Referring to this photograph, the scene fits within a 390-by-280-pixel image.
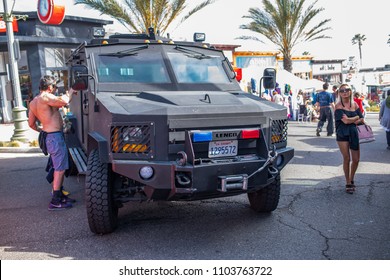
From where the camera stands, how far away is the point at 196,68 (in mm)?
5719

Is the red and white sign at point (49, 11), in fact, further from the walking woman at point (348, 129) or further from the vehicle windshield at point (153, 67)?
the walking woman at point (348, 129)

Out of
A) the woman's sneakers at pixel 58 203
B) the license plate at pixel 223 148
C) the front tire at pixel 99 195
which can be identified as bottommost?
the woman's sneakers at pixel 58 203

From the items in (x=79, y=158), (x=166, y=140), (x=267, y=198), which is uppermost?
(x=166, y=140)

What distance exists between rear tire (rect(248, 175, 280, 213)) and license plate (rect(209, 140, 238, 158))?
960 mm

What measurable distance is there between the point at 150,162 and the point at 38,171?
543 cm

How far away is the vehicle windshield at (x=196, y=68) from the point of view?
557 cm

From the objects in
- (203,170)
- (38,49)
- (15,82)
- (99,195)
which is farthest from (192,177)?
(38,49)

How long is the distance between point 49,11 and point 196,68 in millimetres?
11456

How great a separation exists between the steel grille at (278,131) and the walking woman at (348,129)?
1.76 meters

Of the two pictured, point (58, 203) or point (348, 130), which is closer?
point (58, 203)

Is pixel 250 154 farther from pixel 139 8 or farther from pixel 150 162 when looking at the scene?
pixel 139 8

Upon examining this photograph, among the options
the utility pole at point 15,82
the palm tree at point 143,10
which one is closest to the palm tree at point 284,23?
the palm tree at point 143,10

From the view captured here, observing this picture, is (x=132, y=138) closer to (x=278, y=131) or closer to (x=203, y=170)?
(x=203, y=170)

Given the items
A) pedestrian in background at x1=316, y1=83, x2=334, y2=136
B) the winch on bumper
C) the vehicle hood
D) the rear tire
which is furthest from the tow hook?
pedestrian in background at x1=316, y1=83, x2=334, y2=136
